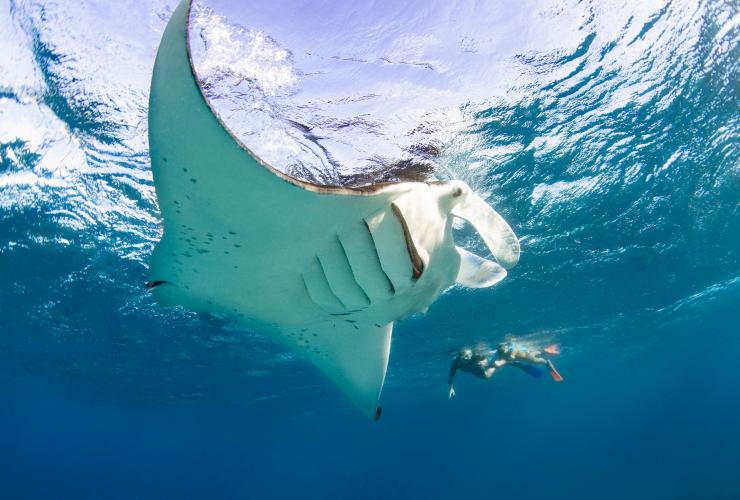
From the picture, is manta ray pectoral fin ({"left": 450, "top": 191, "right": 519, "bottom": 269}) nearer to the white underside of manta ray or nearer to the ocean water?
the white underside of manta ray

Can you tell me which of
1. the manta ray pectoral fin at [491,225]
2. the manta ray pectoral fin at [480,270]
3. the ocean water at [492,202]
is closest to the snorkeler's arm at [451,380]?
the ocean water at [492,202]

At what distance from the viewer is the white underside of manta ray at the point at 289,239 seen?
2.06m

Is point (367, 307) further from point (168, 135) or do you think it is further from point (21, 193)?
point (21, 193)

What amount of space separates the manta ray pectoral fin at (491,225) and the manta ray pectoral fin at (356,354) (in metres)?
1.29

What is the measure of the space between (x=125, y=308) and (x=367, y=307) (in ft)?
42.1

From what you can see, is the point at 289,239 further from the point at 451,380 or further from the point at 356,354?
the point at 451,380

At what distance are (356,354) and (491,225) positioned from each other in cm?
193

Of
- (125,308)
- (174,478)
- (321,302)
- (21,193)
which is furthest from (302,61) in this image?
(174,478)

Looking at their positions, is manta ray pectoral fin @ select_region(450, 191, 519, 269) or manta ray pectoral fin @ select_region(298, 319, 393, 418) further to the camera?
manta ray pectoral fin @ select_region(298, 319, 393, 418)

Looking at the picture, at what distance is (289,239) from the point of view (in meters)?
2.85

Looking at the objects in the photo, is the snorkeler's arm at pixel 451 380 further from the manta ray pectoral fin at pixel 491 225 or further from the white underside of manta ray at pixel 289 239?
the manta ray pectoral fin at pixel 491 225

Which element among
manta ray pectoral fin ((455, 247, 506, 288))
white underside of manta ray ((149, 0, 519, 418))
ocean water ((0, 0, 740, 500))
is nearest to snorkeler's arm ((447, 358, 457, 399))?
ocean water ((0, 0, 740, 500))

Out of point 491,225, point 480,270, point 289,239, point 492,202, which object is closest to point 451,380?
point 492,202

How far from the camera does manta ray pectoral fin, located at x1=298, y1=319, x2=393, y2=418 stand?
4016 millimetres
